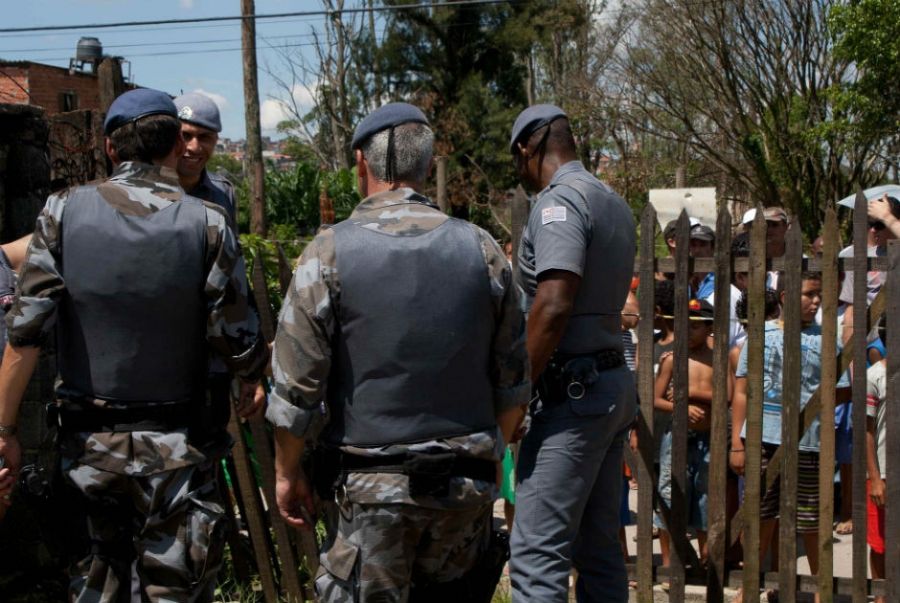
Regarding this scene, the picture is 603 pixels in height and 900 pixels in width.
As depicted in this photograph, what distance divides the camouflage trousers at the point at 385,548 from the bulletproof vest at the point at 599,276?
894 mm

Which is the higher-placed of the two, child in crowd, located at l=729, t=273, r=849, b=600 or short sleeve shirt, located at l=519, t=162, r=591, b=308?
short sleeve shirt, located at l=519, t=162, r=591, b=308

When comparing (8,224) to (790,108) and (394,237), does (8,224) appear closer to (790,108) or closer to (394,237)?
(394,237)

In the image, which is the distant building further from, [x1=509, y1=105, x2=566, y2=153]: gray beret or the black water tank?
[x1=509, y1=105, x2=566, y2=153]: gray beret

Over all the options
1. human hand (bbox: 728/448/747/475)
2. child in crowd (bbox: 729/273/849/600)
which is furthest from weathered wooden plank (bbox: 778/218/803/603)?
human hand (bbox: 728/448/747/475)

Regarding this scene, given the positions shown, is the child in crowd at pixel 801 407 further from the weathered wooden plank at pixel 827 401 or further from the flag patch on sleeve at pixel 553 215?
the flag patch on sleeve at pixel 553 215

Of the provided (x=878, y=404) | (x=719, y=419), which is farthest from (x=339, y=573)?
(x=878, y=404)

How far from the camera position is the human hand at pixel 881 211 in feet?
15.9

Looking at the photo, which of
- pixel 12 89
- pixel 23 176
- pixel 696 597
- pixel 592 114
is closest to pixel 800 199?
pixel 592 114

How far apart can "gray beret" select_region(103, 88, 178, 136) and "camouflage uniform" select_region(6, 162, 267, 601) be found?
14cm

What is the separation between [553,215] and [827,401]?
157cm

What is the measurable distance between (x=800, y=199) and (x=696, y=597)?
1760 centimetres

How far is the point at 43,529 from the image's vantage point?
314 cm

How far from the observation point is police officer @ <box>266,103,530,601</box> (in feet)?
8.82

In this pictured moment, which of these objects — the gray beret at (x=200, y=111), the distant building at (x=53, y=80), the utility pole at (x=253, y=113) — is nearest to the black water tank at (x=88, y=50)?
the distant building at (x=53, y=80)
